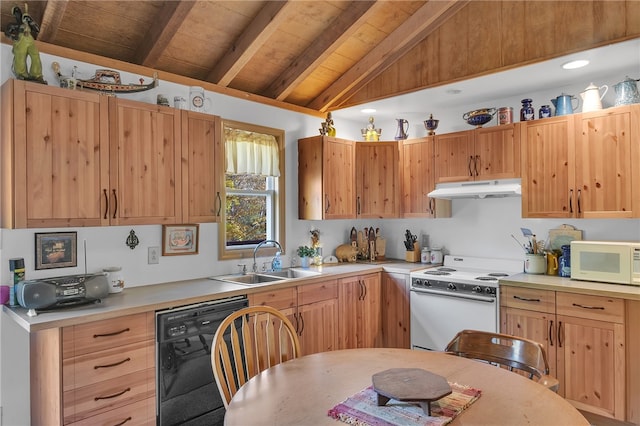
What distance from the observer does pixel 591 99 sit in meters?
3.09

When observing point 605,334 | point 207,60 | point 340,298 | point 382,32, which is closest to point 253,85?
point 207,60

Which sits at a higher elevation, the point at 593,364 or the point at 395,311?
the point at 395,311

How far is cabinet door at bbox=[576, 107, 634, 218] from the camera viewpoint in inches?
115

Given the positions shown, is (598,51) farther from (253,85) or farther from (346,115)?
(253,85)

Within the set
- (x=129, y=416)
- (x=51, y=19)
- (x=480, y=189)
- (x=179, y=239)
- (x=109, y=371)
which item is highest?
(x=51, y=19)

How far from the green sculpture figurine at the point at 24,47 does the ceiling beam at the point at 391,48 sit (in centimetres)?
246

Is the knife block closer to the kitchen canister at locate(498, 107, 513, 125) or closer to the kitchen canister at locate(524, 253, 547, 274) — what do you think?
the kitchen canister at locate(524, 253, 547, 274)

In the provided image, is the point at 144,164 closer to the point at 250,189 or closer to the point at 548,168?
the point at 250,189

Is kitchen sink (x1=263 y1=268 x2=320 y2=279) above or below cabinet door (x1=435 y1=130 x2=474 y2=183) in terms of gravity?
below

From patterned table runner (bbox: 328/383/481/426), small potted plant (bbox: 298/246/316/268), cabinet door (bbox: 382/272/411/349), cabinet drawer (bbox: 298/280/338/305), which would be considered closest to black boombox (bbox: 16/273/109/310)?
cabinet drawer (bbox: 298/280/338/305)

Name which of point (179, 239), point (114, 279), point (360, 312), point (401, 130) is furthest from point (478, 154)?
point (114, 279)

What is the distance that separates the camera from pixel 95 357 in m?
2.16

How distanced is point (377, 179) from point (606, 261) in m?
2.03

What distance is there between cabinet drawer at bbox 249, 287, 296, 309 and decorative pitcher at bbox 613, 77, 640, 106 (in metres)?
2.73
